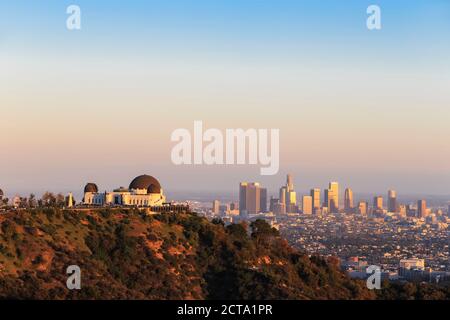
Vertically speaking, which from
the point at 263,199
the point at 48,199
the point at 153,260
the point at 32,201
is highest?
the point at 48,199

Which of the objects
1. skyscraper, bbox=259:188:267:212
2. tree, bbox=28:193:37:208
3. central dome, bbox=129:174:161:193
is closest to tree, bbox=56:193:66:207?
tree, bbox=28:193:37:208

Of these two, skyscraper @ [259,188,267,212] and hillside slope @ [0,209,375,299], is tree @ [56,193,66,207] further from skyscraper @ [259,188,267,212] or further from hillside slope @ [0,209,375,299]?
skyscraper @ [259,188,267,212]

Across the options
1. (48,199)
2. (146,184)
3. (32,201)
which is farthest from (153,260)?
(48,199)

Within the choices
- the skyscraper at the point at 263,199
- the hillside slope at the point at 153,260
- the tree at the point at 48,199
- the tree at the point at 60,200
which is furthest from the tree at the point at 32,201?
the skyscraper at the point at 263,199

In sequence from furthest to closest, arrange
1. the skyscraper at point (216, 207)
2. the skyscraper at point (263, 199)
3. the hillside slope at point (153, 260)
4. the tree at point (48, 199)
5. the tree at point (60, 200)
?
the skyscraper at point (263, 199), the skyscraper at point (216, 207), the tree at point (48, 199), the tree at point (60, 200), the hillside slope at point (153, 260)

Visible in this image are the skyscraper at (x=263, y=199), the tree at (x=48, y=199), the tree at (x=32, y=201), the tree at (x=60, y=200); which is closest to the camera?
the tree at (x=60, y=200)

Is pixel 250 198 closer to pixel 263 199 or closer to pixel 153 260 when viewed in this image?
pixel 263 199

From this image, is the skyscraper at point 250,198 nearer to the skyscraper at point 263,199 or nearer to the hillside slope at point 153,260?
the skyscraper at point 263,199
